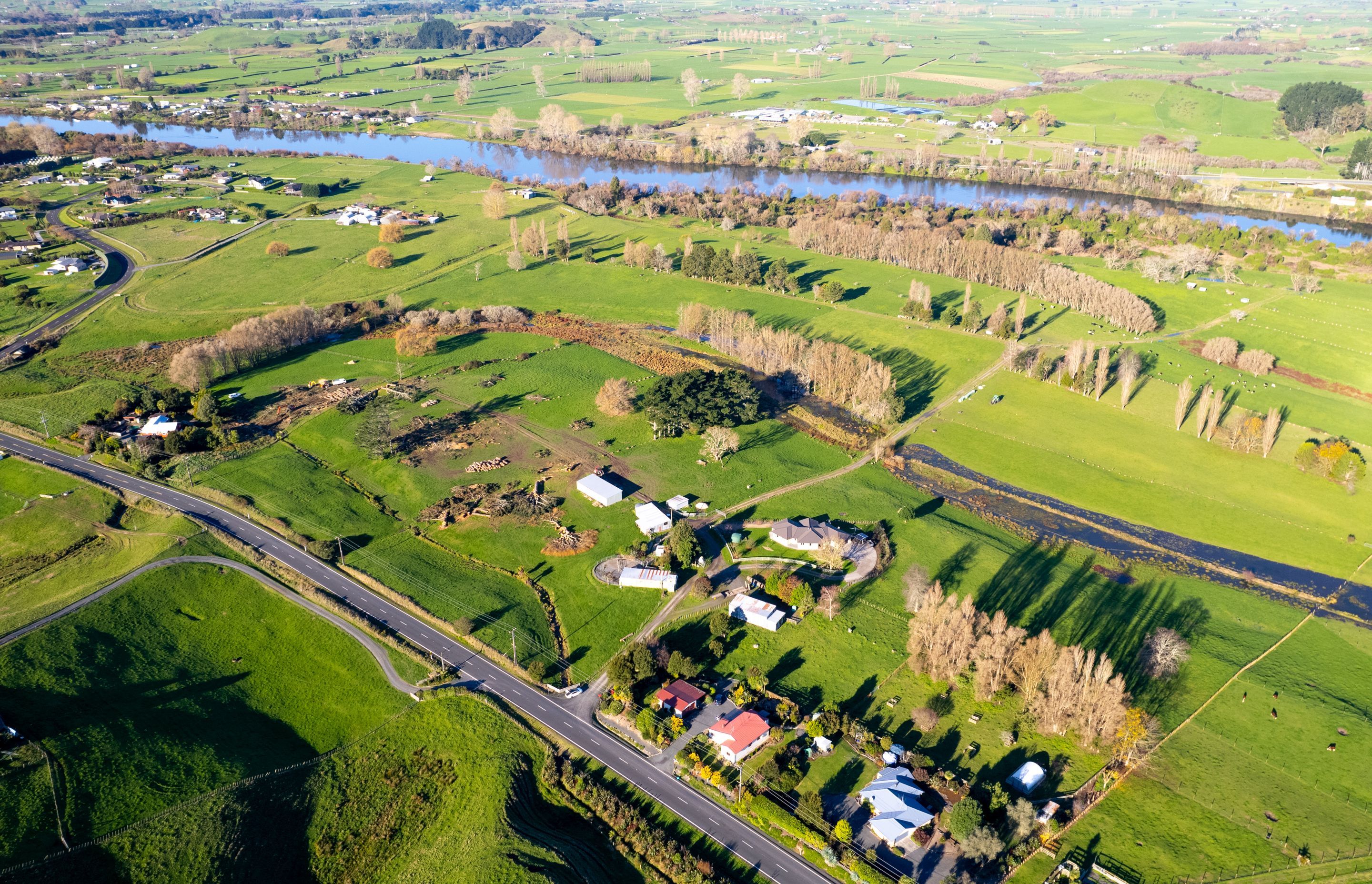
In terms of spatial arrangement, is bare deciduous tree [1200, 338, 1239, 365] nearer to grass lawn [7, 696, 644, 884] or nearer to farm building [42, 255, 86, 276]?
grass lawn [7, 696, 644, 884]

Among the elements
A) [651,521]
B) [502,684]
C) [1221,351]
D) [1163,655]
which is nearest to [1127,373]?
[1221,351]

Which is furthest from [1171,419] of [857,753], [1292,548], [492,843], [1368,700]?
[492,843]

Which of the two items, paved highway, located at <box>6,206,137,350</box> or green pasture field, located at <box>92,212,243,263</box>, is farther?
green pasture field, located at <box>92,212,243,263</box>

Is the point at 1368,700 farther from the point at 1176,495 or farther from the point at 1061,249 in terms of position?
the point at 1061,249

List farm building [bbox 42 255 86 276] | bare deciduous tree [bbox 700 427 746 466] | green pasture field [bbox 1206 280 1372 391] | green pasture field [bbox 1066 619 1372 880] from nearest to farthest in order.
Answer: green pasture field [bbox 1066 619 1372 880] < bare deciduous tree [bbox 700 427 746 466] < green pasture field [bbox 1206 280 1372 391] < farm building [bbox 42 255 86 276]

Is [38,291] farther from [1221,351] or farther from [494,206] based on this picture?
[1221,351]

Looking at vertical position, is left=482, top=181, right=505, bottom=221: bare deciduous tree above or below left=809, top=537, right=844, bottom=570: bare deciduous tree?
above

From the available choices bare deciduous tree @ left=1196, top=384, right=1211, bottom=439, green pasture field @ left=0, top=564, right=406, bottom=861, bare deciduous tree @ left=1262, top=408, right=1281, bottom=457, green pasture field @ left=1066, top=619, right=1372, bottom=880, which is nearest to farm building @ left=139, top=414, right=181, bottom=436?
green pasture field @ left=0, top=564, right=406, bottom=861
